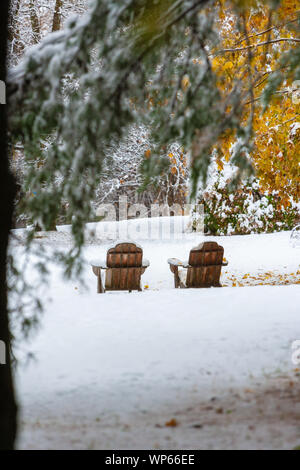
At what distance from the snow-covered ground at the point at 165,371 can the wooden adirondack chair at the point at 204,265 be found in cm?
48

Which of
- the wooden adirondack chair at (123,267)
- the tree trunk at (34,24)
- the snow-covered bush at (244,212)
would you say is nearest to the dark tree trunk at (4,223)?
the wooden adirondack chair at (123,267)

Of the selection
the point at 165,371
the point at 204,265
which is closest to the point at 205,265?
the point at 204,265

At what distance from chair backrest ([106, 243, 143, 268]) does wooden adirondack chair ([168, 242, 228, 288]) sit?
92cm

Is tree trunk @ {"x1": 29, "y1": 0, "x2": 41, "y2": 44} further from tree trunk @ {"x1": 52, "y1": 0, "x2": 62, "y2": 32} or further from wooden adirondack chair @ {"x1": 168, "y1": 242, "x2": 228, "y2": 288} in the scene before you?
wooden adirondack chair @ {"x1": 168, "y1": 242, "x2": 228, "y2": 288}

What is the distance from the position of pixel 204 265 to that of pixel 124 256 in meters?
1.54

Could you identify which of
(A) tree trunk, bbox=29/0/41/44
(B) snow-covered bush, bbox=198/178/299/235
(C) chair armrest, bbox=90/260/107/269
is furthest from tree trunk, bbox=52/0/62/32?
(C) chair armrest, bbox=90/260/107/269

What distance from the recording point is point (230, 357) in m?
5.41

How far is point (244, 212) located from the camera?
16578mm

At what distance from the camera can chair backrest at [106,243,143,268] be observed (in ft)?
28.2

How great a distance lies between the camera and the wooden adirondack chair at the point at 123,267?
8648 millimetres

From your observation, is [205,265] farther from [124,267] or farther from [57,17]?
[57,17]

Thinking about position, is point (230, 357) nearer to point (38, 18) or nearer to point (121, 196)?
point (38, 18)

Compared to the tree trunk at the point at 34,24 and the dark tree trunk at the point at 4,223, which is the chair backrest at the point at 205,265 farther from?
the tree trunk at the point at 34,24
